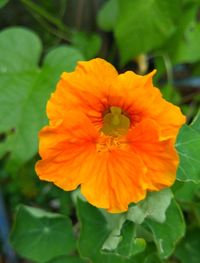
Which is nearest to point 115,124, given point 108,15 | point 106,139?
point 106,139

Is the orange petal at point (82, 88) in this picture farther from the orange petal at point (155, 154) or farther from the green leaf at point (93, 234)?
the green leaf at point (93, 234)

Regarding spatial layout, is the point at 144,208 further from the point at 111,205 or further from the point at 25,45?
the point at 25,45

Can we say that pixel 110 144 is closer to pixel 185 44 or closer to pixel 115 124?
pixel 115 124

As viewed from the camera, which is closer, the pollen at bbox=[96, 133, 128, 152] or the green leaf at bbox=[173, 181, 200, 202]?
the pollen at bbox=[96, 133, 128, 152]

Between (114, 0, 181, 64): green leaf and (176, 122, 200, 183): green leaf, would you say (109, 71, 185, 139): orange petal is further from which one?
(114, 0, 181, 64): green leaf

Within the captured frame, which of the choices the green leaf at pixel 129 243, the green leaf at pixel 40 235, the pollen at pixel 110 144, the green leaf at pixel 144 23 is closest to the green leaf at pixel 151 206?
the green leaf at pixel 129 243

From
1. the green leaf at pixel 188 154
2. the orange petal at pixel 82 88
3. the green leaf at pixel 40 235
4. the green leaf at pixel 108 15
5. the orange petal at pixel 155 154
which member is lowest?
the green leaf at pixel 40 235

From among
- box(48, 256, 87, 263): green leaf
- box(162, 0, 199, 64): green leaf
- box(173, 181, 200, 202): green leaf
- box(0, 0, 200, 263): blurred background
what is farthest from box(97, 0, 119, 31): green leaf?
box(48, 256, 87, 263): green leaf
